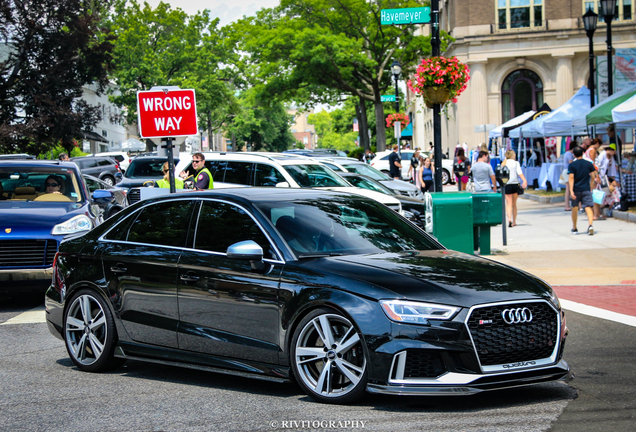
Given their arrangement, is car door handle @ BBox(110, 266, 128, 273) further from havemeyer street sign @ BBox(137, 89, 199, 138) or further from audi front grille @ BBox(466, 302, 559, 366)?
havemeyer street sign @ BBox(137, 89, 199, 138)

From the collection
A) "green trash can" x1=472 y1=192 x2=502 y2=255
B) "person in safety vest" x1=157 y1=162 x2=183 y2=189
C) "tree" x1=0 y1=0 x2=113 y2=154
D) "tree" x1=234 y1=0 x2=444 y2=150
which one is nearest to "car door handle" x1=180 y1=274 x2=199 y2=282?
"green trash can" x1=472 y1=192 x2=502 y2=255

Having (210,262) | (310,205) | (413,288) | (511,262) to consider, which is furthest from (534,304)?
(511,262)

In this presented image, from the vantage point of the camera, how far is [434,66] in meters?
15.8

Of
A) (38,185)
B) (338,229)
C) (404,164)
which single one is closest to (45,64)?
(404,164)

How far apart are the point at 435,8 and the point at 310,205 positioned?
364 inches

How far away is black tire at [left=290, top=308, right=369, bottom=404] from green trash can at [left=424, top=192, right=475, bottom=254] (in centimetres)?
797

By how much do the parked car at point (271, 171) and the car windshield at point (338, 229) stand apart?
9.04m

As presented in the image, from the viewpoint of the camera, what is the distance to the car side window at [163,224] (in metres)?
6.43

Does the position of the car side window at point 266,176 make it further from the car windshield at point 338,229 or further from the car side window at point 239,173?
the car windshield at point 338,229

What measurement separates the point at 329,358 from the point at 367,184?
1458 cm

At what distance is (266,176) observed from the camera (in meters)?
15.9

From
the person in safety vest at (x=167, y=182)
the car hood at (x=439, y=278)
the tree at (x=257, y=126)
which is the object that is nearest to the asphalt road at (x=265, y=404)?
the car hood at (x=439, y=278)

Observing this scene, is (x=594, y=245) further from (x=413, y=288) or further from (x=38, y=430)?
(x=38, y=430)

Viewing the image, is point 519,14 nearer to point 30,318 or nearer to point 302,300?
point 30,318
